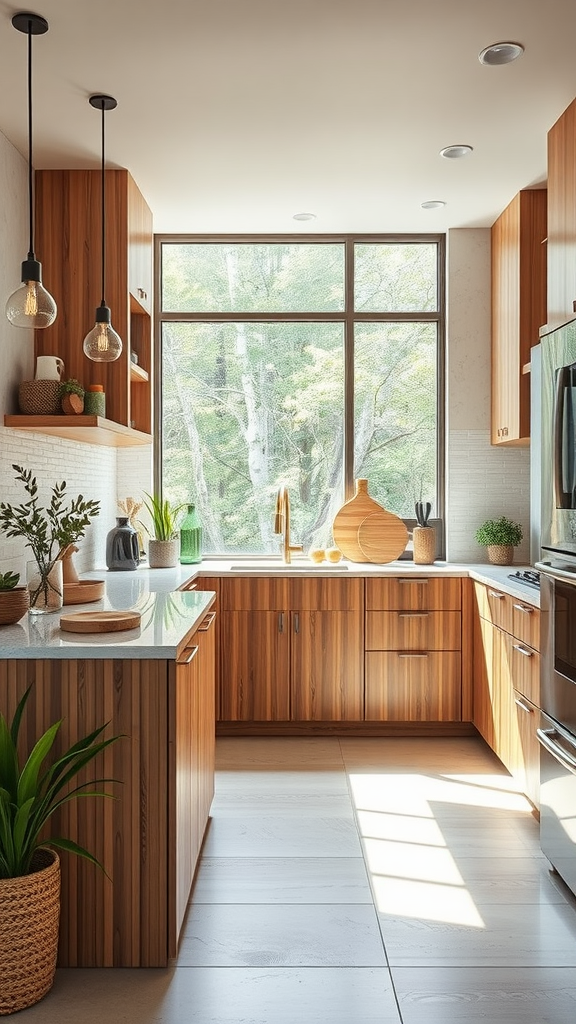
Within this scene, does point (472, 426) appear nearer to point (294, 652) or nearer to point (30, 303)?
point (294, 652)

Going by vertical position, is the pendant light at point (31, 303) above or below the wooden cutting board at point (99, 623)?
above

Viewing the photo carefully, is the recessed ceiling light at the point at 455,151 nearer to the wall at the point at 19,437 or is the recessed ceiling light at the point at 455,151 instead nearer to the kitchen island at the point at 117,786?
the wall at the point at 19,437

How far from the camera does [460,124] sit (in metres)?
3.36

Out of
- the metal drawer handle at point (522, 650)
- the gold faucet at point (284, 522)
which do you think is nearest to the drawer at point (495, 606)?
the metal drawer handle at point (522, 650)

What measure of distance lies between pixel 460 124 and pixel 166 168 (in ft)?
4.46

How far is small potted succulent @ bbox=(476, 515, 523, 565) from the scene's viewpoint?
15.2 feet

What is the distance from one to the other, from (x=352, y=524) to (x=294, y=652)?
0.86 m

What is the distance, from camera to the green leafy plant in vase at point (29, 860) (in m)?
1.97

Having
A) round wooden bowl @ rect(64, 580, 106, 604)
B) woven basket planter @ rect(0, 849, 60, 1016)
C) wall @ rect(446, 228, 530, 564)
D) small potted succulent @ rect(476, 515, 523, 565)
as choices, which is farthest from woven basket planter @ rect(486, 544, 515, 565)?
woven basket planter @ rect(0, 849, 60, 1016)

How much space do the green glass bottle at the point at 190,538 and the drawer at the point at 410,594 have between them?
3.36 ft

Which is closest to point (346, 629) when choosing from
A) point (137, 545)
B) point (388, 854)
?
point (137, 545)

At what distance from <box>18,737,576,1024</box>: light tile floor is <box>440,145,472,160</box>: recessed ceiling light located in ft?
9.21

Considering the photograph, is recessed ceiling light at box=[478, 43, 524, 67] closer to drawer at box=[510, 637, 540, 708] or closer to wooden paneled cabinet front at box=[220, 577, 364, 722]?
drawer at box=[510, 637, 540, 708]

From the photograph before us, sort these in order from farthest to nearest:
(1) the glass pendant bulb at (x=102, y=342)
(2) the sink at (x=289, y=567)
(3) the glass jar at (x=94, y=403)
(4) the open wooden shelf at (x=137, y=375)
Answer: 1. (2) the sink at (x=289, y=567)
2. (4) the open wooden shelf at (x=137, y=375)
3. (3) the glass jar at (x=94, y=403)
4. (1) the glass pendant bulb at (x=102, y=342)
